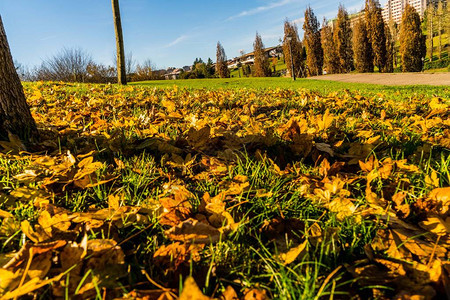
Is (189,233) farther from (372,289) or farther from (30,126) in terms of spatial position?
(30,126)

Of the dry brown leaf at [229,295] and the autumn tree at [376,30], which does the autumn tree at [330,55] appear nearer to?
the autumn tree at [376,30]

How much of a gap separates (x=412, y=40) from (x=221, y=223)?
47.2 metres

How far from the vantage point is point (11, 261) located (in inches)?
27.1

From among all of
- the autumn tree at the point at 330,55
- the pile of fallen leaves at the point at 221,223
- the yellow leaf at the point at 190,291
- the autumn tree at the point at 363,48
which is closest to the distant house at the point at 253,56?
the autumn tree at the point at 330,55

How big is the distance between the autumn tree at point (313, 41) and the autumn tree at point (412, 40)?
11.4 m

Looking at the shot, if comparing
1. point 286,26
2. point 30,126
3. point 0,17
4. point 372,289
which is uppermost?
point 286,26

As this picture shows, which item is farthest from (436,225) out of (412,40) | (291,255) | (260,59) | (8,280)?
(260,59)

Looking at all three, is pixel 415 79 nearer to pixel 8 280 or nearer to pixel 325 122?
pixel 325 122

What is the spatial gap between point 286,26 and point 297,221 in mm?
47760

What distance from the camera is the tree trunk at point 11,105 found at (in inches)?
72.4

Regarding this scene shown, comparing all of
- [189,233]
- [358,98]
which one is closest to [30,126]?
[189,233]

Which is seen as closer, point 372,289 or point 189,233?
point 372,289

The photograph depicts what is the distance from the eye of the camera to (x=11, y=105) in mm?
1885

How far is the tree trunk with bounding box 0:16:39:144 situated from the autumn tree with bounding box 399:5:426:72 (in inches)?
1845
